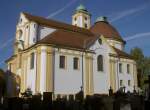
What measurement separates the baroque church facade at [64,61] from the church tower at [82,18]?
37.0 ft

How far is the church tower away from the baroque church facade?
1128 centimetres

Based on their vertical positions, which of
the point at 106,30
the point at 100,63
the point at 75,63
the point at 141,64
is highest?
the point at 106,30

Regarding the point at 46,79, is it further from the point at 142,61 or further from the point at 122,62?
the point at 142,61

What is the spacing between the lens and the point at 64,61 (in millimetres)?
32844

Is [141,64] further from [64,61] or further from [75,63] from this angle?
[64,61]

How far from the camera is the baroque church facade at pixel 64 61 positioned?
1240 inches

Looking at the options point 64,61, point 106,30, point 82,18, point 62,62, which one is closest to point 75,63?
point 64,61

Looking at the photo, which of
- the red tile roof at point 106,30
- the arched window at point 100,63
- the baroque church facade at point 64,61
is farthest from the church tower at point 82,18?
the arched window at point 100,63

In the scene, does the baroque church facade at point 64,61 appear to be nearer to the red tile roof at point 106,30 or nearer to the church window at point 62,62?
the church window at point 62,62

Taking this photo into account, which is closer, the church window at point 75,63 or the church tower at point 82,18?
the church window at point 75,63

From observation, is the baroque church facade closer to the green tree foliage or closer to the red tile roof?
the red tile roof

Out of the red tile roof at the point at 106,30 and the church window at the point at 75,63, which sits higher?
the red tile roof at the point at 106,30

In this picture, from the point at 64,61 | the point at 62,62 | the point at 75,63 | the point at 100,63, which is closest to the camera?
the point at 62,62

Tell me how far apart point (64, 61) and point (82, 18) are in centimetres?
2231
